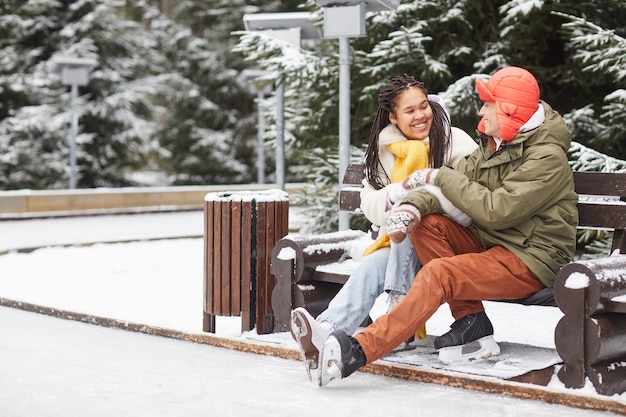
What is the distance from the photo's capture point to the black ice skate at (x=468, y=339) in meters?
5.17

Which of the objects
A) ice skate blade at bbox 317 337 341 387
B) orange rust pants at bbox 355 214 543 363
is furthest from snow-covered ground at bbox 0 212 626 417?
orange rust pants at bbox 355 214 543 363

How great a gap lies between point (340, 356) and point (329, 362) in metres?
0.22

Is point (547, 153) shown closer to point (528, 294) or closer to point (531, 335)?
point (528, 294)

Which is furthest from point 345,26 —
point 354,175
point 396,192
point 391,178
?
point 396,192

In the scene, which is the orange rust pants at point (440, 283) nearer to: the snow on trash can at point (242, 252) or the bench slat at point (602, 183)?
the bench slat at point (602, 183)

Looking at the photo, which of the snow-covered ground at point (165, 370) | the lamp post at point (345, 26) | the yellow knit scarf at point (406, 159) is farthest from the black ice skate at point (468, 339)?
the lamp post at point (345, 26)

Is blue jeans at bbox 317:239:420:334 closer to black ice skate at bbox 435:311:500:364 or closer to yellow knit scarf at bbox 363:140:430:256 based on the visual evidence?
yellow knit scarf at bbox 363:140:430:256

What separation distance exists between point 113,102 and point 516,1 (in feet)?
55.8

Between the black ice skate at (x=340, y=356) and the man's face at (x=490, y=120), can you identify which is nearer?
the black ice skate at (x=340, y=356)

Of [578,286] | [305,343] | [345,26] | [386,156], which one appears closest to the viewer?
[578,286]

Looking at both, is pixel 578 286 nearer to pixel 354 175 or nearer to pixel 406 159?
pixel 406 159

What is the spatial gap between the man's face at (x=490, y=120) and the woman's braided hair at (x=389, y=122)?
16.5 inches

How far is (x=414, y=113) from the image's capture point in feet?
18.0

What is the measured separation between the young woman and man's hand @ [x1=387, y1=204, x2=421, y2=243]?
21cm
